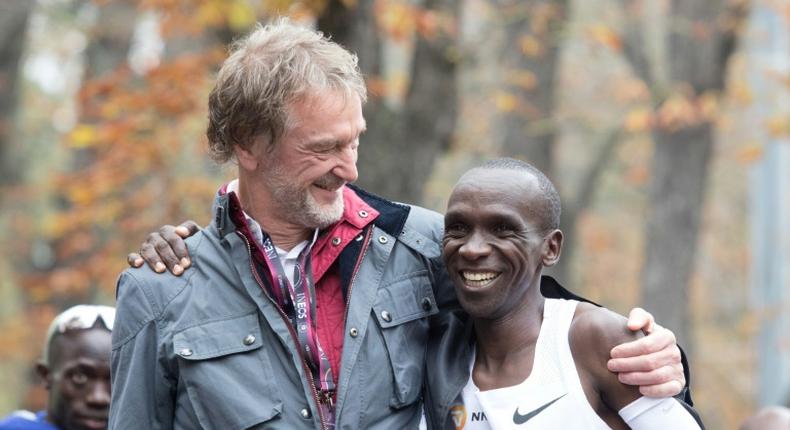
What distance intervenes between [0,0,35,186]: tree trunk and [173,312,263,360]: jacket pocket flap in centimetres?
1031

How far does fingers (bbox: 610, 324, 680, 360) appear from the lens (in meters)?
3.88

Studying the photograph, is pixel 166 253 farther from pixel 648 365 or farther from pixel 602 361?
pixel 648 365

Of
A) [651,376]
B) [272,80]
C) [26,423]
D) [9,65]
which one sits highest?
[9,65]

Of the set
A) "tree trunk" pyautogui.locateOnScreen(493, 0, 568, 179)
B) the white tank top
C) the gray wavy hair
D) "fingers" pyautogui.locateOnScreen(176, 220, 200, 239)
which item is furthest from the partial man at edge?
"tree trunk" pyautogui.locateOnScreen(493, 0, 568, 179)

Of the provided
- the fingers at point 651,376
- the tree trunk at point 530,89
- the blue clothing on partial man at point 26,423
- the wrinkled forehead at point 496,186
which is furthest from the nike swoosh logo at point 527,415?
the tree trunk at point 530,89

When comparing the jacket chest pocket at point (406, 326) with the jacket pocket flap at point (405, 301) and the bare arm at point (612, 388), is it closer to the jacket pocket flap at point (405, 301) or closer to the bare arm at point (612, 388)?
the jacket pocket flap at point (405, 301)

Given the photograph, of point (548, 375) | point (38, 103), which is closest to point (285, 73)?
point (548, 375)

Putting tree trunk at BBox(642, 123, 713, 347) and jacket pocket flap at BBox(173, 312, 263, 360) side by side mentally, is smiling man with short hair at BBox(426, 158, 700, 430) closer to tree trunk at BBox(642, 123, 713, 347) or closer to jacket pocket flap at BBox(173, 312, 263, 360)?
jacket pocket flap at BBox(173, 312, 263, 360)

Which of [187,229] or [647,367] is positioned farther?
[187,229]

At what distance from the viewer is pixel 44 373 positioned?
580 cm

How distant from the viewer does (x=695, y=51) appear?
1352 cm

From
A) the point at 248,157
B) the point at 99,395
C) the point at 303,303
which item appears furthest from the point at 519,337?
the point at 99,395

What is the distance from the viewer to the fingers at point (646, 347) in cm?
388

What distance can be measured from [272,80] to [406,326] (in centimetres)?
97
